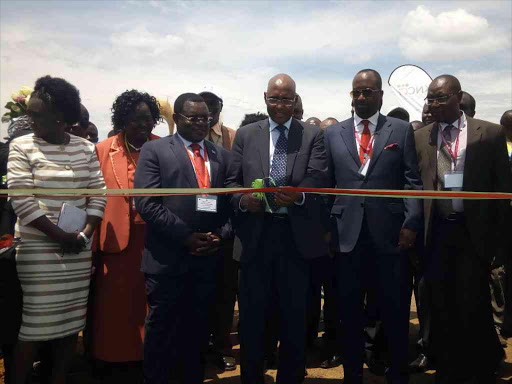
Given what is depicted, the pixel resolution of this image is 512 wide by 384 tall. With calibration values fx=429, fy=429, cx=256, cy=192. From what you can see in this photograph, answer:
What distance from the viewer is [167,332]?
312 centimetres

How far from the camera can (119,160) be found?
11.5 ft

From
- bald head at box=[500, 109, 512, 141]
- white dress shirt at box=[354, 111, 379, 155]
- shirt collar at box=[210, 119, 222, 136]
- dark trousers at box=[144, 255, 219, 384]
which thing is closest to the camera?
dark trousers at box=[144, 255, 219, 384]

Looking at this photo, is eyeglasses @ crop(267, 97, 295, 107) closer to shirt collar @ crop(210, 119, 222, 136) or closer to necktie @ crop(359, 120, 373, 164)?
necktie @ crop(359, 120, 373, 164)

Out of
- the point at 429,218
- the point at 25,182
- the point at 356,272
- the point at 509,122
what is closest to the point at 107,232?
the point at 25,182

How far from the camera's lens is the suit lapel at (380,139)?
327cm

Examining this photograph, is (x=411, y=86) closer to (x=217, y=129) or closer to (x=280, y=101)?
(x=217, y=129)

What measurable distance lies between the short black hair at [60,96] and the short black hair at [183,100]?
718 millimetres

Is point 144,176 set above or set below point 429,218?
above

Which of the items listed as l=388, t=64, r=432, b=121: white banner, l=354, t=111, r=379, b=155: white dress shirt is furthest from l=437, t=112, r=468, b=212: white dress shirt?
l=388, t=64, r=432, b=121: white banner

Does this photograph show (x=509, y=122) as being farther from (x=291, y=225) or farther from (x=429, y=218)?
(x=291, y=225)

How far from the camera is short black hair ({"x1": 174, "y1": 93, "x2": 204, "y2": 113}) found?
3.26 metres

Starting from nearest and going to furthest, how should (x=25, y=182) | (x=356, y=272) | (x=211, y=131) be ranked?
(x=25, y=182), (x=356, y=272), (x=211, y=131)

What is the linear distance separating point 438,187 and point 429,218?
26cm

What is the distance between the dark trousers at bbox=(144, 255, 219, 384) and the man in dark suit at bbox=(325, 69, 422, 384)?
1054 mm
